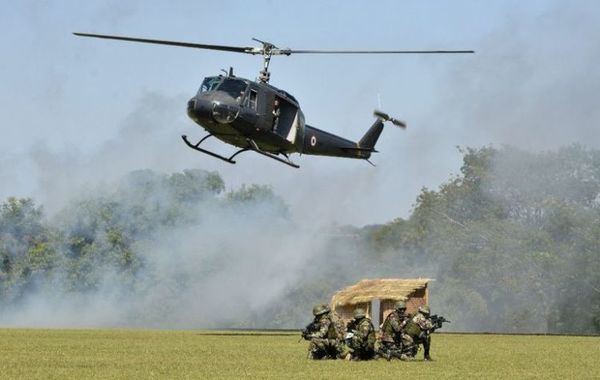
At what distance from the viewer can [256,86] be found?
40.5m

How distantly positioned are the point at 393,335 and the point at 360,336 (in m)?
1.76

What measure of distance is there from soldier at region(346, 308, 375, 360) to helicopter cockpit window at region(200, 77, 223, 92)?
47.5 ft

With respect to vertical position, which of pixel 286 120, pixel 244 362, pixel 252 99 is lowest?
pixel 244 362

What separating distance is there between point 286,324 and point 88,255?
1771 centimetres

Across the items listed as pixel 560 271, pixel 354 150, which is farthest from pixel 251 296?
pixel 354 150

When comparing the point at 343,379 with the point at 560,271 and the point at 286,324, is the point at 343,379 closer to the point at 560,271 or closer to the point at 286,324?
the point at 560,271

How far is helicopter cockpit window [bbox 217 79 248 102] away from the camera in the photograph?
3975 centimetres

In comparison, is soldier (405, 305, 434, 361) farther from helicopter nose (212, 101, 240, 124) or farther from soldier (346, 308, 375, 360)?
helicopter nose (212, 101, 240, 124)

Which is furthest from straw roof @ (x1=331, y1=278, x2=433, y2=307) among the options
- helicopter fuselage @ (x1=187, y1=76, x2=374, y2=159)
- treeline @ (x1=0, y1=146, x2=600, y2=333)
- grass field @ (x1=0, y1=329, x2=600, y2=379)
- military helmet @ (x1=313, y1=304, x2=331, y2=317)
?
treeline @ (x1=0, y1=146, x2=600, y2=333)

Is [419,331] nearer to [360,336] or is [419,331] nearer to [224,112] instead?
[360,336]

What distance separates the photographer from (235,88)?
Answer: 3994cm

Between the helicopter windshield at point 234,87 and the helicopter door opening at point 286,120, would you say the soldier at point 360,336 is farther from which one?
the helicopter door opening at point 286,120

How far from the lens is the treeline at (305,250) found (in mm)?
73188

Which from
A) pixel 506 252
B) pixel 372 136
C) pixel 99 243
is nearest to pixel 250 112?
pixel 372 136
